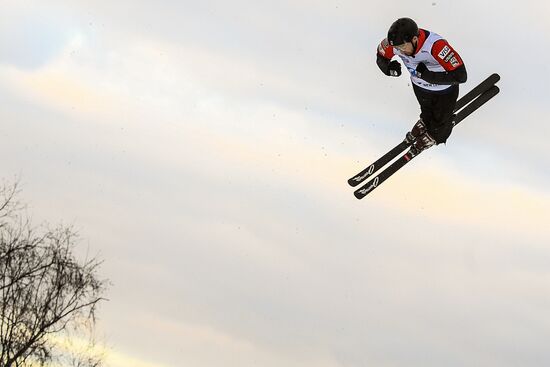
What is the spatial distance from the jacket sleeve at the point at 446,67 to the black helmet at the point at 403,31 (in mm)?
421

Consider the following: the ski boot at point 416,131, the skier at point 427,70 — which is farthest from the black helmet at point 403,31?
the ski boot at point 416,131

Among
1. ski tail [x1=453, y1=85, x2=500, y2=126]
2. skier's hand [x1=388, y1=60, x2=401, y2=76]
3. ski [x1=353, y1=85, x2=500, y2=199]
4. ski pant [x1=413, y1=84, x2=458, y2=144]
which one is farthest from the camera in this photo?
ski [x1=353, y1=85, x2=500, y2=199]

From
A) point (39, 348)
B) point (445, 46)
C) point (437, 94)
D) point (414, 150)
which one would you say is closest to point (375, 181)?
point (414, 150)

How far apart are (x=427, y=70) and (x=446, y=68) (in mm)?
294

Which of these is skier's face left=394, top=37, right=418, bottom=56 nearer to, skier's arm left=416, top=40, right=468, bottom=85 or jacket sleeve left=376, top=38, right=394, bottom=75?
skier's arm left=416, top=40, right=468, bottom=85

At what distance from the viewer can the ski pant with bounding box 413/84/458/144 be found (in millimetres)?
17000

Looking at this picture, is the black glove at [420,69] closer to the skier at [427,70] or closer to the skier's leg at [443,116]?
the skier at [427,70]

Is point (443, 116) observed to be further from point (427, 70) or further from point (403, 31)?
point (403, 31)

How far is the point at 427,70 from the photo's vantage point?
1594cm

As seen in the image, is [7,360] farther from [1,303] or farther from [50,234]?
[50,234]

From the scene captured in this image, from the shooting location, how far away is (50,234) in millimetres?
26000

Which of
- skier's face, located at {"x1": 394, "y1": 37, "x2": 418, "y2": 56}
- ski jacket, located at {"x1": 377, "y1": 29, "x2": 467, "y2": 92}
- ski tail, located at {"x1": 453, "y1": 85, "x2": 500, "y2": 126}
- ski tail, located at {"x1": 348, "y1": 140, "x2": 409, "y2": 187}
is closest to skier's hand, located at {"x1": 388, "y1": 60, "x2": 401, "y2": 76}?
ski jacket, located at {"x1": 377, "y1": 29, "x2": 467, "y2": 92}

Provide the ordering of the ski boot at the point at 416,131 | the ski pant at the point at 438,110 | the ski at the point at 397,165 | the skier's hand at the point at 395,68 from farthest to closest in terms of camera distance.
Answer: the ski at the point at 397,165 → the ski boot at the point at 416,131 → the ski pant at the point at 438,110 → the skier's hand at the point at 395,68

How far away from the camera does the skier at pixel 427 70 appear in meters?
15.9
